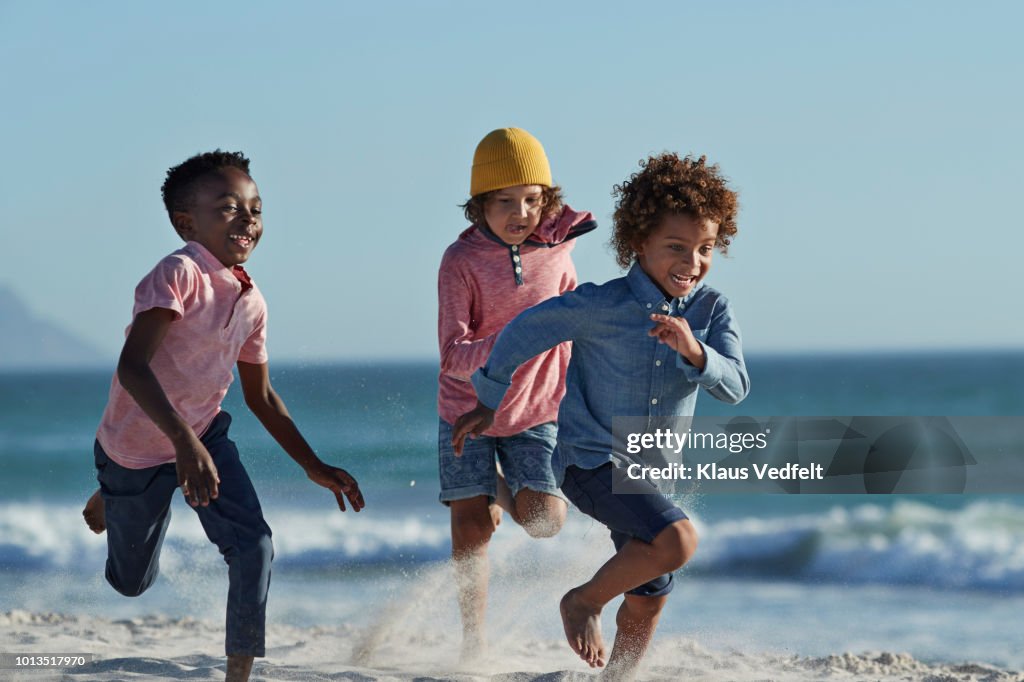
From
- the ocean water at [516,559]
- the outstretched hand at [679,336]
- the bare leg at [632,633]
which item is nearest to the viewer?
the outstretched hand at [679,336]

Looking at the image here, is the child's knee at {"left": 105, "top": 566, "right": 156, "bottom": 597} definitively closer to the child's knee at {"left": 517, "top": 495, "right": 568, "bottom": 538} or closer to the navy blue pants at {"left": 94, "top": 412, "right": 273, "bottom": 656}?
A: the navy blue pants at {"left": 94, "top": 412, "right": 273, "bottom": 656}

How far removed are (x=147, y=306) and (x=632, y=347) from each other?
1.42 m

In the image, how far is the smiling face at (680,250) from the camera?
3.88 metres

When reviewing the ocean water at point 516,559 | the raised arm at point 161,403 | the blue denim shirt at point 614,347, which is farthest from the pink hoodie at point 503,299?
the raised arm at point 161,403

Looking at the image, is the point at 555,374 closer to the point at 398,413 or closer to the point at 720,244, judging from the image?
the point at 720,244

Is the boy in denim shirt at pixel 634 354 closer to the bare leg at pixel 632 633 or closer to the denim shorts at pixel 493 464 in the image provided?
the bare leg at pixel 632 633

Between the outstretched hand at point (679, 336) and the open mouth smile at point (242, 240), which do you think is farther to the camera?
the open mouth smile at point (242, 240)

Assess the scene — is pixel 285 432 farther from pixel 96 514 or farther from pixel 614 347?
pixel 614 347

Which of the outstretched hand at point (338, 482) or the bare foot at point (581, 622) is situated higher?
the outstretched hand at point (338, 482)

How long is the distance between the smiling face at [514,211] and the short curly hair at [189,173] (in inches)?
33.4

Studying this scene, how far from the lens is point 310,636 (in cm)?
685

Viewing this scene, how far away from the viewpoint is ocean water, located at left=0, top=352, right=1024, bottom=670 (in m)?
5.49

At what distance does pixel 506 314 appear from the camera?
450cm

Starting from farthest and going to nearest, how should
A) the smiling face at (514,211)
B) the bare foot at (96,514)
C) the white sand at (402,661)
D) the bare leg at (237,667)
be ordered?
the white sand at (402,661) < the smiling face at (514,211) < the bare foot at (96,514) < the bare leg at (237,667)
